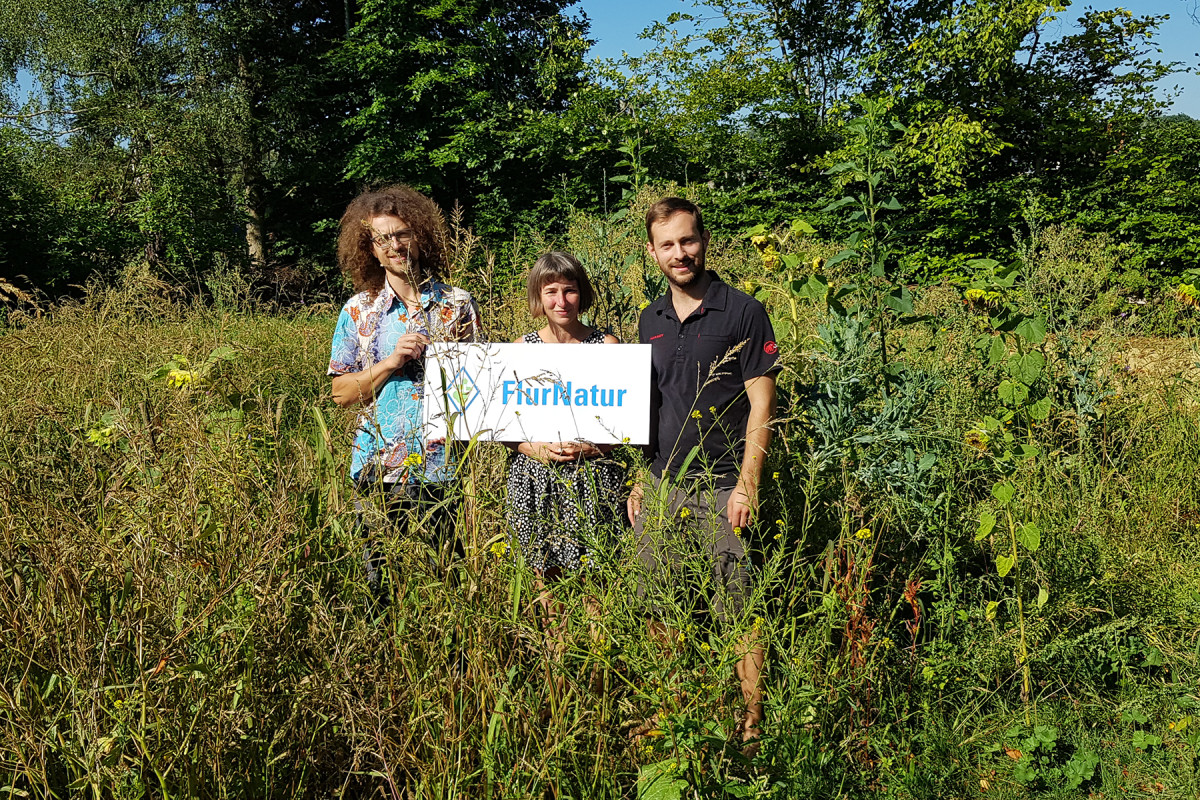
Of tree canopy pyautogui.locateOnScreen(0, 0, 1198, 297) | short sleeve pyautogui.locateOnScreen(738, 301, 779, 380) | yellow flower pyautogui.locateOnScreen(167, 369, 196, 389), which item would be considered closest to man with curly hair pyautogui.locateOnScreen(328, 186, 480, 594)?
yellow flower pyautogui.locateOnScreen(167, 369, 196, 389)

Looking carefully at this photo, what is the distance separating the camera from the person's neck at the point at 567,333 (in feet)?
8.04

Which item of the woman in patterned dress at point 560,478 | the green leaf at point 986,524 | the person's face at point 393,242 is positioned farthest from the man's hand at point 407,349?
the green leaf at point 986,524

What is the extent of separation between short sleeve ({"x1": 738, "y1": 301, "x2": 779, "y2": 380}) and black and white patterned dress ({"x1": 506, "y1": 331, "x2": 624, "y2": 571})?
464mm

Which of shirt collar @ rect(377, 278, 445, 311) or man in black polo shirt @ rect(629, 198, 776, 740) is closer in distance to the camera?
man in black polo shirt @ rect(629, 198, 776, 740)

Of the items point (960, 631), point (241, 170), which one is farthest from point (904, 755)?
point (241, 170)

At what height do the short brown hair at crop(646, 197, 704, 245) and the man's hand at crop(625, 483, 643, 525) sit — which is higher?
the short brown hair at crop(646, 197, 704, 245)

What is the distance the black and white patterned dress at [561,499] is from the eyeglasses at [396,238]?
65cm

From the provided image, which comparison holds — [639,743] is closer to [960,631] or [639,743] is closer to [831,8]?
[960,631]

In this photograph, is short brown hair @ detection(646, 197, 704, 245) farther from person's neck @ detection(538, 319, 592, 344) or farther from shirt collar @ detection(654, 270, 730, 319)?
person's neck @ detection(538, 319, 592, 344)

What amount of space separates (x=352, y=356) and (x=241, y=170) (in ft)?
57.4

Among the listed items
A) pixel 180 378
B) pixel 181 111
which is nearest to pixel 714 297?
pixel 180 378

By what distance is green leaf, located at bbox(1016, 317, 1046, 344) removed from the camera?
250 cm

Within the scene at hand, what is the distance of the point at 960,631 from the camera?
8.08 ft

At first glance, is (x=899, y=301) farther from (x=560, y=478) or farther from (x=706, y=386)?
(x=560, y=478)
